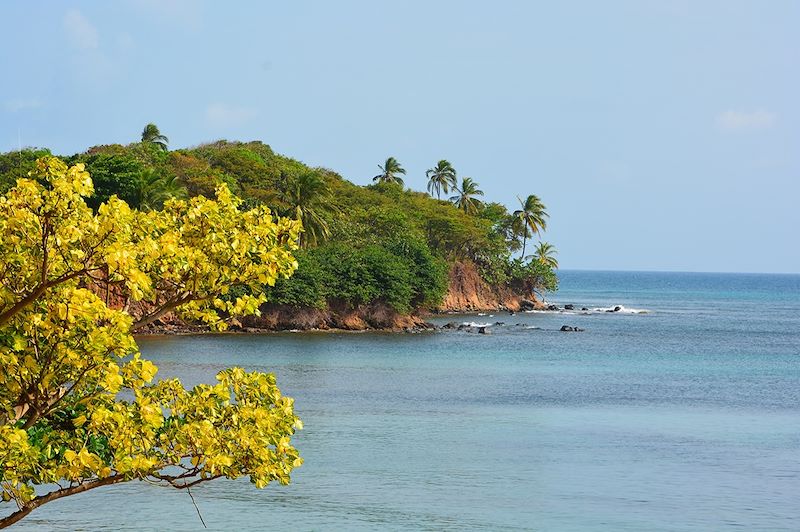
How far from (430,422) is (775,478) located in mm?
11480

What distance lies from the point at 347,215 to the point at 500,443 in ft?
197

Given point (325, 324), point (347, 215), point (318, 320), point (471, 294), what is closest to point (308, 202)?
point (318, 320)

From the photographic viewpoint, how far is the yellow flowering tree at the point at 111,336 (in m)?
8.65

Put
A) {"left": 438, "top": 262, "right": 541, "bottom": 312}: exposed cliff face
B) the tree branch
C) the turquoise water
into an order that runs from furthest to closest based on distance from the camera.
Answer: {"left": 438, "top": 262, "right": 541, "bottom": 312}: exposed cliff face, the turquoise water, the tree branch

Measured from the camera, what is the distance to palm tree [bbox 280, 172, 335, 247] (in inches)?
2731

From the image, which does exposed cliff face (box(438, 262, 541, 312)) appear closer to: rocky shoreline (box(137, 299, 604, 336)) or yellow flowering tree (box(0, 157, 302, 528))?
rocky shoreline (box(137, 299, 604, 336))

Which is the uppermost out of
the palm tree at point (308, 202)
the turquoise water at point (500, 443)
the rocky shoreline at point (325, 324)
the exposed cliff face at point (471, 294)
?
the palm tree at point (308, 202)

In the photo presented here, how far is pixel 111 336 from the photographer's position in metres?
8.87

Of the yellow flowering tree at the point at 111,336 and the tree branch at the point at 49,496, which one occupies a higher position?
the yellow flowering tree at the point at 111,336

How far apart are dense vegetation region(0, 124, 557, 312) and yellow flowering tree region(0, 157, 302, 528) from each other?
51.0 m

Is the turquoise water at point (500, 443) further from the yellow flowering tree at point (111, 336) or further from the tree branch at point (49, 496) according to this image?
the yellow flowering tree at point (111, 336)

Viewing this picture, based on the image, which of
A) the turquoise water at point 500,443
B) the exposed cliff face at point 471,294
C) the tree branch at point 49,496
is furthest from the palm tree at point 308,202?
the tree branch at point 49,496

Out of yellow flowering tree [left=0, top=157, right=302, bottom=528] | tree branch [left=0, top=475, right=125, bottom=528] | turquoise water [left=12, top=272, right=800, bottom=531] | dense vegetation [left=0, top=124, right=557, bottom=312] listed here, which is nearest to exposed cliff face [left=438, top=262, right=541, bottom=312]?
dense vegetation [left=0, top=124, right=557, bottom=312]

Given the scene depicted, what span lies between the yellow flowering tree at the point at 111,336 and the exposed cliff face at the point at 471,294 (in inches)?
3369
